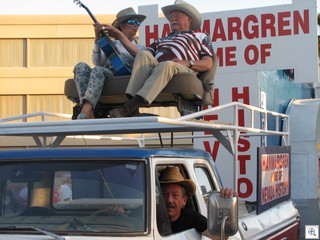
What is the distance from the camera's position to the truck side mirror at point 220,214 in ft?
11.8

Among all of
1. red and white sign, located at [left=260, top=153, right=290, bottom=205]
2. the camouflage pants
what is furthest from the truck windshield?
red and white sign, located at [left=260, top=153, right=290, bottom=205]

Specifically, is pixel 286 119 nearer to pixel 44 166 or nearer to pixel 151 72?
pixel 151 72

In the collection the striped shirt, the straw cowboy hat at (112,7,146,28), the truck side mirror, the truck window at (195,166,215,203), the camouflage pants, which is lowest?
the truck side mirror

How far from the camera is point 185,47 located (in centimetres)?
556

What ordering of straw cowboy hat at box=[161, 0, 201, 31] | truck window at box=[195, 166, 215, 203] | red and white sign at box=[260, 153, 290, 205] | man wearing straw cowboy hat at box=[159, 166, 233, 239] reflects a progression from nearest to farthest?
man wearing straw cowboy hat at box=[159, 166, 233, 239] → truck window at box=[195, 166, 215, 203] → red and white sign at box=[260, 153, 290, 205] → straw cowboy hat at box=[161, 0, 201, 31]

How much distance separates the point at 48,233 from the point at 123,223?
1.34 feet

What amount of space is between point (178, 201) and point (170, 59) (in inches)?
68.4

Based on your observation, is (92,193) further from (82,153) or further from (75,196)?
(82,153)

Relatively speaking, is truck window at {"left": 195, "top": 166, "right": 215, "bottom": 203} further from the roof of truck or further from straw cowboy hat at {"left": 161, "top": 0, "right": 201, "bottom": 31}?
straw cowboy hat at {"left": 161, "top": 0, "right": 201, "bottom": 31}

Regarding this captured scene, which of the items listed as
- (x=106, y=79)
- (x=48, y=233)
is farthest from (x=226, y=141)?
(x=48, y=233)

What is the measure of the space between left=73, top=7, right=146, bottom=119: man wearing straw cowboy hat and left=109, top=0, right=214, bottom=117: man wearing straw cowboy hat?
0.23 m

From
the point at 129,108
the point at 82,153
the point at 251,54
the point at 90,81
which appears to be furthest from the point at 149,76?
the point at 251,54

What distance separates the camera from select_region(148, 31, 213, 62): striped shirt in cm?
556

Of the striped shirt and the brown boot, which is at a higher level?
the striped shirt
